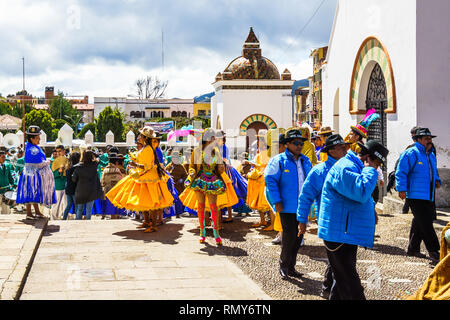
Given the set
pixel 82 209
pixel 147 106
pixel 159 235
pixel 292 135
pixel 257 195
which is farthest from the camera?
pixel 147 106

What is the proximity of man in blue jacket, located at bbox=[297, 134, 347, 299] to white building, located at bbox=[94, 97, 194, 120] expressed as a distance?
6383cm

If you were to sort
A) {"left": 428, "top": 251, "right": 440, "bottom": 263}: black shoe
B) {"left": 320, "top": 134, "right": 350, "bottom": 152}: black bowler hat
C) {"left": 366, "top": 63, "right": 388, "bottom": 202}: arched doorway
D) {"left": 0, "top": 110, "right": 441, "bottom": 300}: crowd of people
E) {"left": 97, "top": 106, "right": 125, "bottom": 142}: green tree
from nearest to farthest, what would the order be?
{"left": 0, "top": 110, "right": 441, "bottom": 300}: crowd of people
{"left": 320, "top": 134, "right": 350, "bottom": 152}: black bowler hat
{"left": 428, "top": 251, "right": 440, "bottom": 263}: black shoe
{"left": 366, "top": 63, "right": 388, "bottom": 202}: arched doorway
{"left": 97, "top": 106, "right": 125, "bottom": 142}: green tree

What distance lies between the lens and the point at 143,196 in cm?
855

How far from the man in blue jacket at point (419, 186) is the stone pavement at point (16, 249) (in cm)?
476

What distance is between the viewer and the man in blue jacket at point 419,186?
22.9ft

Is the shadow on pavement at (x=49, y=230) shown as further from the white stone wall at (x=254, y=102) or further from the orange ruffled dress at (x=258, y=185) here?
the white stone wall at (x=254, y=102)

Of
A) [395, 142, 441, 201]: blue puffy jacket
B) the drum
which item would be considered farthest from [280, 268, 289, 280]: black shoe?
the drum

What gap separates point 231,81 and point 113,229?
713 inches

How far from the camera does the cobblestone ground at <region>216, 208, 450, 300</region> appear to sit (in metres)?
5.57

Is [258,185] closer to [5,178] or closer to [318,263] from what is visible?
[318,263]

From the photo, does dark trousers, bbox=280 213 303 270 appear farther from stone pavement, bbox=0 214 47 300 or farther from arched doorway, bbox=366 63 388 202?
arched doorway, bbox=366 63 388 202

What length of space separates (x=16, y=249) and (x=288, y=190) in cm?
357

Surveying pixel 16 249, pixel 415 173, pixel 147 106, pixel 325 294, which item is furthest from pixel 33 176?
pixel 147 106

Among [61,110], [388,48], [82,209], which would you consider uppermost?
[61,110]
